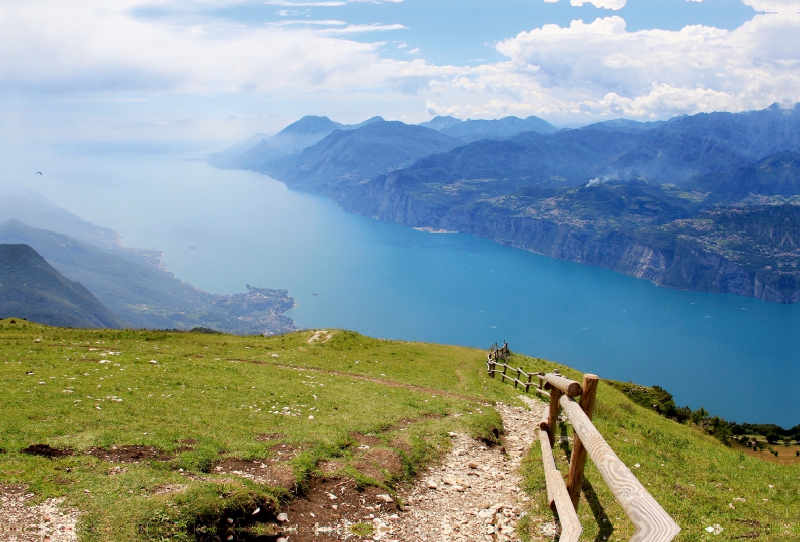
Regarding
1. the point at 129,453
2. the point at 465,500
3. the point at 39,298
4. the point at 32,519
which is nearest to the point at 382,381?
the point at 465,500

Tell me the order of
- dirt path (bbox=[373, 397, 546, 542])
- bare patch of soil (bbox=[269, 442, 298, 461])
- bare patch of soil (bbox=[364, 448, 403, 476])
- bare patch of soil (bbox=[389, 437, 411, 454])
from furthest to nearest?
bare patch of soil (bbox=[389, 437, 411, 454]) < bare patch of soil (bbox=[364, 448, 403, 476]) < bare patch of soil (bbox=[269, 442, 298, 461]) < dirt path (bbox=[373, 397, 546, 542])

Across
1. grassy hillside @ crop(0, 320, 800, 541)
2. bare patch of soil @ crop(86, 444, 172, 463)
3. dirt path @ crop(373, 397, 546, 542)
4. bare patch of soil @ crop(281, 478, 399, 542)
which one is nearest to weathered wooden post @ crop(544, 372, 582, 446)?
grassy hillside @ crop(0, 320, 800, 541)

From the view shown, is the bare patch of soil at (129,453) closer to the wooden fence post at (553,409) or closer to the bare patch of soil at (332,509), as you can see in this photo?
the bare patch of soil at (332,509)

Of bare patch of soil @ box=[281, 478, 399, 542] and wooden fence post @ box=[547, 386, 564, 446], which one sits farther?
wooden fence post @ box=[547, 386, 564, 446]

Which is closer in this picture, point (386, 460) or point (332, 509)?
point (332, 509)

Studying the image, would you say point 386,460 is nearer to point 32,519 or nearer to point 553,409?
point 553,409

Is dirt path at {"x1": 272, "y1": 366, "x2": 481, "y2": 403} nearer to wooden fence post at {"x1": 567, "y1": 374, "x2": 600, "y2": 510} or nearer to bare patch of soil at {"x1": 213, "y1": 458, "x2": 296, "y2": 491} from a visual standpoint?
bare patch of soil at {"x1": 213, "y1": 458, "x2": 296, "y2": 491}
